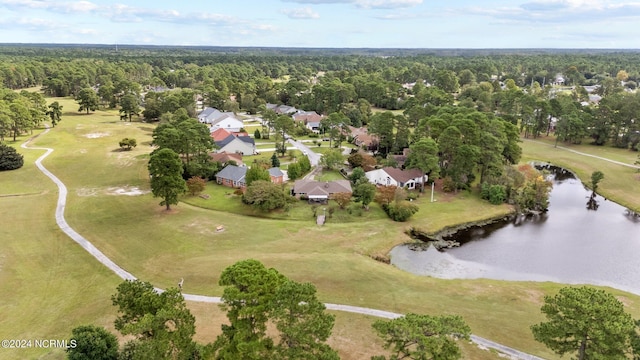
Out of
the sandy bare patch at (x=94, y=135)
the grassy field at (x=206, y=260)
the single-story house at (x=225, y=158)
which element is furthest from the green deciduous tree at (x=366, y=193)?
the sandy bare patch at (x=94, y=135)

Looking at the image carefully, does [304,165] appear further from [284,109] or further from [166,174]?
[284,109]

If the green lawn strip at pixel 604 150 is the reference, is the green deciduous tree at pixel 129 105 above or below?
above

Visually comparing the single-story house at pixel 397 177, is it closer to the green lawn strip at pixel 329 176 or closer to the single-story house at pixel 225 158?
the green lawn strip at pixel 329 176

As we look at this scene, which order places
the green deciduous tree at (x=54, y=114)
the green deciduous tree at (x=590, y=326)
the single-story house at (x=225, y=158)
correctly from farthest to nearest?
the green deciduous tree at (x=54, y=114) < the single-story house at (x=225, y=158) < the green deciduous tree at (x=590, y=326)

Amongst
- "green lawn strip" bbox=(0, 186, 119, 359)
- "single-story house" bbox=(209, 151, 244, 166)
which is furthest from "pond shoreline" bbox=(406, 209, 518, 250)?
"single-story house" bbox=(209, 151, 244, 166)

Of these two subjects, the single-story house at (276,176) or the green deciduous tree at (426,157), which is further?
the single-story house at (276,176)

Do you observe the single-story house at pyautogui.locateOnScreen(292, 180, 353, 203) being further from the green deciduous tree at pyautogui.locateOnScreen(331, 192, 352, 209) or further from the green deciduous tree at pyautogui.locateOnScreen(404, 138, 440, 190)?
the green deciduous tree at pyautogui.locateOnScreen(404, 138, 440, 190)

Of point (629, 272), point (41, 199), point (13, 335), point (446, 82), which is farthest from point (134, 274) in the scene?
point (446, 82)
